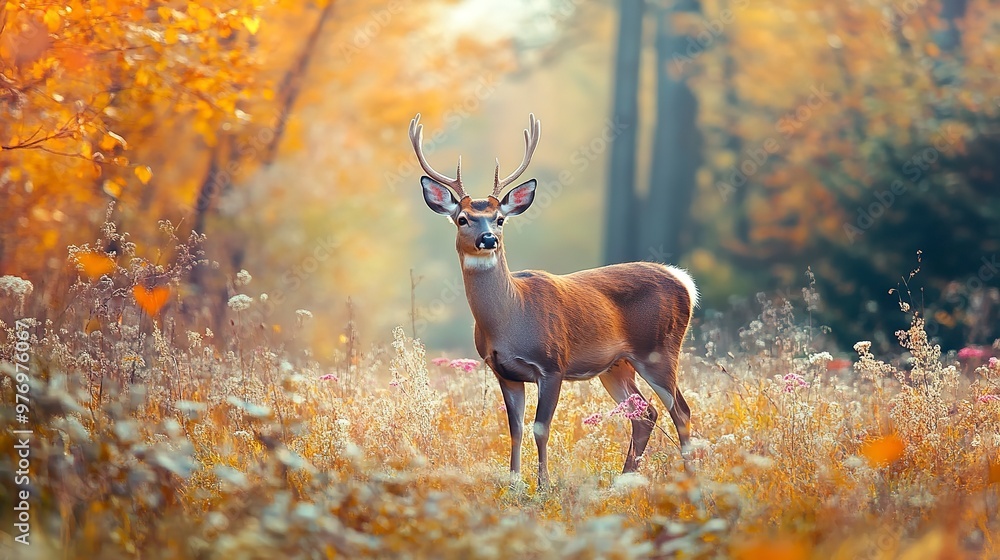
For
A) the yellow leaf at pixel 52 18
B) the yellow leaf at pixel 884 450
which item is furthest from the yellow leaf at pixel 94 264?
the yellow leaf at pixel 884 450

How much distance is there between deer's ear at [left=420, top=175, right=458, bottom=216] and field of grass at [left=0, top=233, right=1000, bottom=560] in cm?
93

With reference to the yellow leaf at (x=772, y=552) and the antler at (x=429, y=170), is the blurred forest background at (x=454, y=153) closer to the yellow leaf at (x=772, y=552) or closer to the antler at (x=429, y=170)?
the antler at (x=429, y=170)

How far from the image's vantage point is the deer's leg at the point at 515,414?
602 centimetres

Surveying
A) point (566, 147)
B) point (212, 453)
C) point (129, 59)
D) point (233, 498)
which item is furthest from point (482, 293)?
point (566, 147)

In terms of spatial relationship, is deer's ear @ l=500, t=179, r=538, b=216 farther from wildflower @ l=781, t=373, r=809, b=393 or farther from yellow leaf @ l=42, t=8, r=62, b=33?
yellow leaf @ l=42, t=8, r=62, b=33

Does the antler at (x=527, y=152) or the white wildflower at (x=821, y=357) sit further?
the antler at (x=527, y=152)

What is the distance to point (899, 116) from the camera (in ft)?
41.0

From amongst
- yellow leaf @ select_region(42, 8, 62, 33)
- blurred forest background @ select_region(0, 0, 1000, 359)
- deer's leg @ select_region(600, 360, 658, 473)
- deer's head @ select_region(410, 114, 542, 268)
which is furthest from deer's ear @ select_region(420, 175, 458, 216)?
yellow leaf @ select_region(42, 8, 62, 33)

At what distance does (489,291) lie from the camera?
20.5ft

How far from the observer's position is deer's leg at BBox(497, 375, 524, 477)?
6.02 m

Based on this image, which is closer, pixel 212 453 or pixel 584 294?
pixel 212 453

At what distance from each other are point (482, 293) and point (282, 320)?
11.5 m

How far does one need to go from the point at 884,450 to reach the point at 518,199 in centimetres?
255

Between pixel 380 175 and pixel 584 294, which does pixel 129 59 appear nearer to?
pixel 584 294
